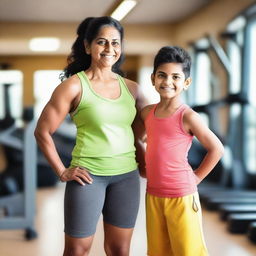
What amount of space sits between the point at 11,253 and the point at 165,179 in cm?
186

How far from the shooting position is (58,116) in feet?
5.69

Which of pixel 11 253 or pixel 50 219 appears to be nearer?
pixel 11 253

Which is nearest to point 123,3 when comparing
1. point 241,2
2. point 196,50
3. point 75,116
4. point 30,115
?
point 30,115

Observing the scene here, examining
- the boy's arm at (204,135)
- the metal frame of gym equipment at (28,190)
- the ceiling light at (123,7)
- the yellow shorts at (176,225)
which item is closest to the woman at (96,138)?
the yellow shorts at (176,225)

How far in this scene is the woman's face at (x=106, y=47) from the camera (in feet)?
5.67

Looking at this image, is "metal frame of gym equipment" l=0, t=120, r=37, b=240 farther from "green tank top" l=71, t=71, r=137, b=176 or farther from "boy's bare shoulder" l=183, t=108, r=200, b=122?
"boy's bare shoulder" l=183, t=108, r=200, b=122

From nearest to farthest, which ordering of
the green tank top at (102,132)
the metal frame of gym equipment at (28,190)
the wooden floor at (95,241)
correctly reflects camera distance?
the green tank top at (102,132) → the wooden floor at (95,241) → the metal frame of gym equipment at (28,190)

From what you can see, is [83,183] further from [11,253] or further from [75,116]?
[11,253]

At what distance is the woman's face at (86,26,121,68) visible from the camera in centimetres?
173

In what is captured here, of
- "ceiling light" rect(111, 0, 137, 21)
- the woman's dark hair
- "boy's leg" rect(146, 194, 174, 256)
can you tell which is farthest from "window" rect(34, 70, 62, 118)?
"boy's leg" rect(146, 194, 174, 256)

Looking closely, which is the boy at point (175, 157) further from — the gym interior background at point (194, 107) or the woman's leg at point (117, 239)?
the gym interior background at point (194, 107)

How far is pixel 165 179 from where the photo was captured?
5.78ft

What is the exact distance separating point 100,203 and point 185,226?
33 cm

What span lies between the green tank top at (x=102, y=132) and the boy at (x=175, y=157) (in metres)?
0.12
